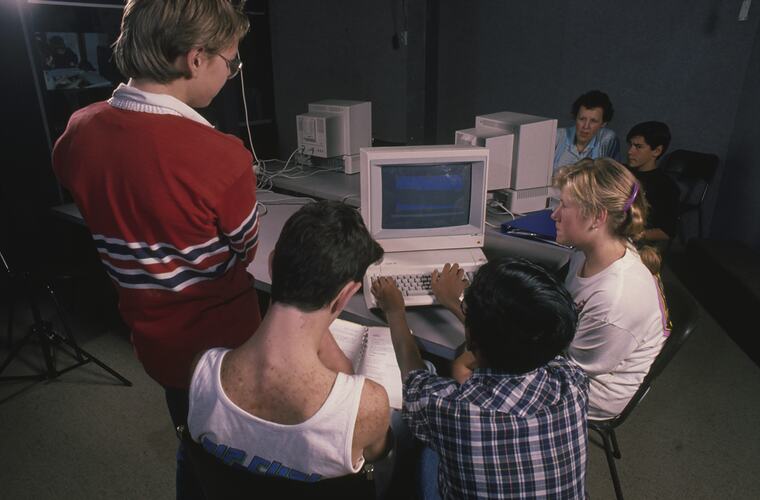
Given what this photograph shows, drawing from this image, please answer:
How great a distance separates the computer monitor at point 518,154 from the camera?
2.24m

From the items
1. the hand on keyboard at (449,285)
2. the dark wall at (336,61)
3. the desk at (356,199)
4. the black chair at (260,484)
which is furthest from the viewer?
the dark wall at (336,61)

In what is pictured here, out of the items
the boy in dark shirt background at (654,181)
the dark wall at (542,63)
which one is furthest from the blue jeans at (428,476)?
the dark wall at (542,63)

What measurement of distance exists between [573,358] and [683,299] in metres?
0.40

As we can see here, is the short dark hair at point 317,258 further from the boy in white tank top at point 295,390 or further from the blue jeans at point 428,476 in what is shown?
the blue jeans at point 428,476

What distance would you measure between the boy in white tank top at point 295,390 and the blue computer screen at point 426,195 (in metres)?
0.88

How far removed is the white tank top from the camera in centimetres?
85

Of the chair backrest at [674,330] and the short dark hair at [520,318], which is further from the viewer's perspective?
the chair backrest at [674,330]

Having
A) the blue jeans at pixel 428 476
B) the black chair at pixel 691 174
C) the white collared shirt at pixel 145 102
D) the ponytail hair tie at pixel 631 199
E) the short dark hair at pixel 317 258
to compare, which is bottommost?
the blue jeans at pixel 428 476

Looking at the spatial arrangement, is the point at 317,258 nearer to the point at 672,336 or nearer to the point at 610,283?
the point at 610,283

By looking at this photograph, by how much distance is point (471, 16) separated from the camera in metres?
4.83

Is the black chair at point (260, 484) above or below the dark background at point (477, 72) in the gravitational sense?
below

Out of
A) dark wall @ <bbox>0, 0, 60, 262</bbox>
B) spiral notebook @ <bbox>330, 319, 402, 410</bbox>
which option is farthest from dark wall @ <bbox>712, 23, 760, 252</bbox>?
dark wall @ <bbox>0, 0, 60, 262</bbox>

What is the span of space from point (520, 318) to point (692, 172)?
352 cm

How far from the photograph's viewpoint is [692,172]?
3803 mm
